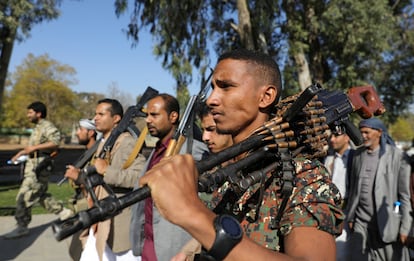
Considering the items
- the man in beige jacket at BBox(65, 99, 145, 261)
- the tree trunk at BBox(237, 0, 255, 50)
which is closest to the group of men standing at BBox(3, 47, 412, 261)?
the man in beige jacket at BBox(65, 99, 145, 261)

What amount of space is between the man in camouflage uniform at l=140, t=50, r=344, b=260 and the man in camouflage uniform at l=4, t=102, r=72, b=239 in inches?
216

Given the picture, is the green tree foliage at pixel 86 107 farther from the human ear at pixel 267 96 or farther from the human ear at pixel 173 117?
the human ear at pixel 267 96

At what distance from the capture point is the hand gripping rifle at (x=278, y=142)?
39.8 inches

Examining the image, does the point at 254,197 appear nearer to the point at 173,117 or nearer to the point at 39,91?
the point at 173,117

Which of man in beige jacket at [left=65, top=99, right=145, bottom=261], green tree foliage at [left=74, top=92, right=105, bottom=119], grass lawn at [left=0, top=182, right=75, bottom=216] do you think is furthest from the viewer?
green tree foliage at [left=74, top=92, right=105, bottom=119]

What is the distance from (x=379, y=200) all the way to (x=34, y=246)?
477 cm

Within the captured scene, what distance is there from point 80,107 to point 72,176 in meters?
57.3

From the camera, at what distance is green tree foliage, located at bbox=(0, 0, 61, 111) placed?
11516mm

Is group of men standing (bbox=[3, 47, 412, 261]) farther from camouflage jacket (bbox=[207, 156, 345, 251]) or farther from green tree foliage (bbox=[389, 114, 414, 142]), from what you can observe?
green tree foliage (bbox=[389, 114, 414, 142])

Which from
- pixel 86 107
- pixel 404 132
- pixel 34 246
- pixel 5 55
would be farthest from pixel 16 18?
pixel 404 132

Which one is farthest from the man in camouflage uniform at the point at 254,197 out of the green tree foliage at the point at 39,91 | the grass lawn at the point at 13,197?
the green tree foliage at the point at 39,91

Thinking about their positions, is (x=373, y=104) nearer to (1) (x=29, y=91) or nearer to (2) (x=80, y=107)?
(1) (x=29, y=91)

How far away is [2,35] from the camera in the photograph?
40.3ft

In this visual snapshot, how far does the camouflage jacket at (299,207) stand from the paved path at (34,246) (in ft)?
12.9
